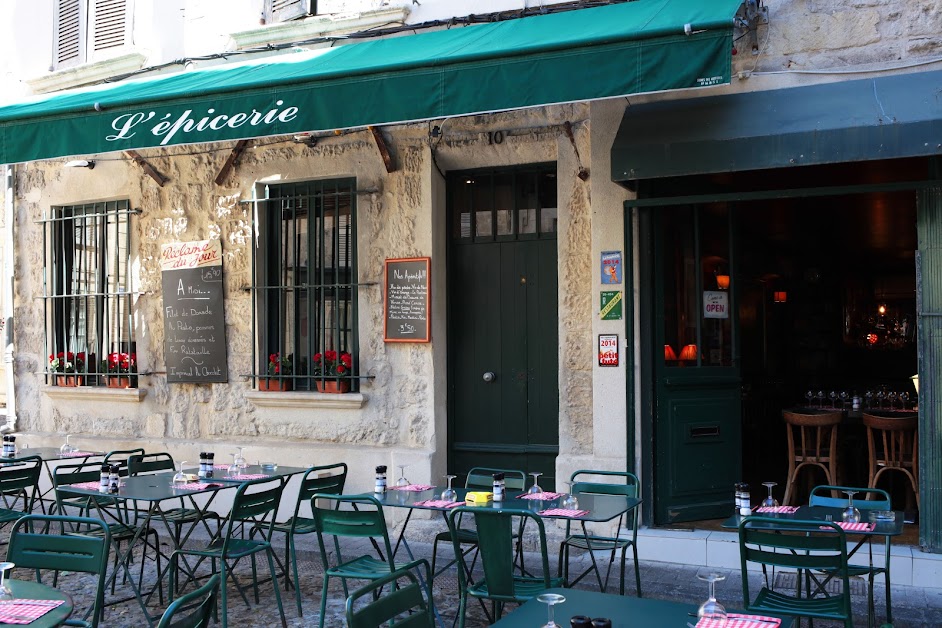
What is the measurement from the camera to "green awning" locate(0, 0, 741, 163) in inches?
234

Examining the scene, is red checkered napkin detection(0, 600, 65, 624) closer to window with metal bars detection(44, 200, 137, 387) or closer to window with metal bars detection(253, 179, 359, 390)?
window with metal bars detection(253, 179, 359, 390)

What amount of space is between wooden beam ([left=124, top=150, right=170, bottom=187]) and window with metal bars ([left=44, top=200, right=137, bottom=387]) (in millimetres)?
493

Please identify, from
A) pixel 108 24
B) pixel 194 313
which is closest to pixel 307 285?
pixel 194 313

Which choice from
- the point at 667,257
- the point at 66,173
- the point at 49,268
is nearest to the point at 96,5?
the point at 66,173

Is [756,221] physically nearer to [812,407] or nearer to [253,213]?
[812,407]

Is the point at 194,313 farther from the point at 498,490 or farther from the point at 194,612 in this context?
the point at 194,612

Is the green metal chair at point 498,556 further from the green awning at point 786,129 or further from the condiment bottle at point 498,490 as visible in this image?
the green awning at point 786,129

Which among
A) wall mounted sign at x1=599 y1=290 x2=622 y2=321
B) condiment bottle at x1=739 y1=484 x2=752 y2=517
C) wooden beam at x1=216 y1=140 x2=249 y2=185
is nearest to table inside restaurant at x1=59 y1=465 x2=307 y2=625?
wall mounted sign at x1=599 y1=290 x2=622 y2=321

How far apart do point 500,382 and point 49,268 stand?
18.0ft

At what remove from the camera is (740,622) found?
3359mm

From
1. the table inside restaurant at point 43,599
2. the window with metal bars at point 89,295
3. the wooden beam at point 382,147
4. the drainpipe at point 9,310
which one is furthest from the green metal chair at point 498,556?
the drainpipe at point 9,310

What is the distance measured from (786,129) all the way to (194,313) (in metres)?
5.85

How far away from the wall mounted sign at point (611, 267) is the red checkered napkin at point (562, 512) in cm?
252

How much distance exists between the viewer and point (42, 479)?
10164 millimetres
